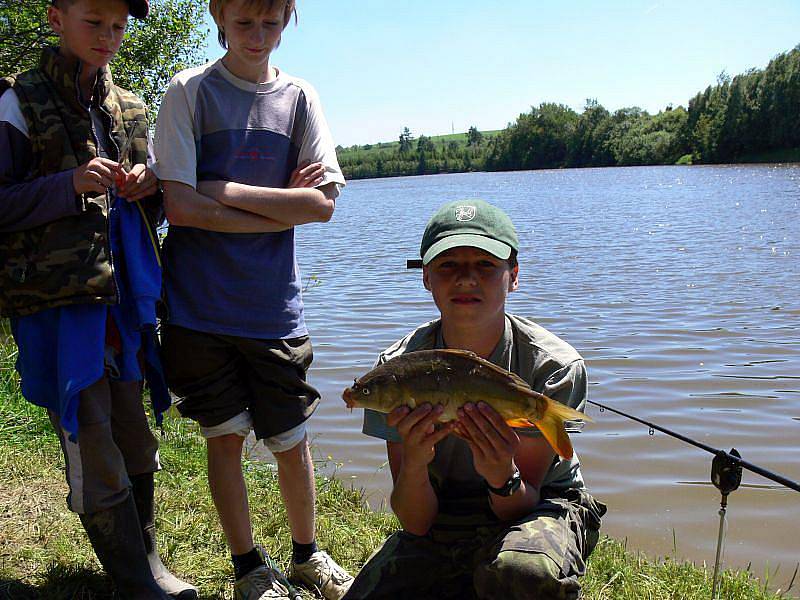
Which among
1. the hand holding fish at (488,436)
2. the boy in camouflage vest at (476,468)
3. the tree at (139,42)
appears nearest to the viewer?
the hand holding fish at (488,436)

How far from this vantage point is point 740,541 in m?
4.61

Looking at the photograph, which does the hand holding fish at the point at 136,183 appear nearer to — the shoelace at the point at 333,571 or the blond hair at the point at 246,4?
the blond hair at the point at 246,4

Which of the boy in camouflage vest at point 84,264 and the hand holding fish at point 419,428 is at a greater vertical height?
the boy in camouflage vest at point 84,264

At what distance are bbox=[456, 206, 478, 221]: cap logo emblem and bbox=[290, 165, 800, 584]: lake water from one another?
8.47 feet

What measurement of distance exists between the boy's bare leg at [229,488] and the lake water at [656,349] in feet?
6.87

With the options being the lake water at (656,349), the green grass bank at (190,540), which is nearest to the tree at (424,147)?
the lake water at (656,349)

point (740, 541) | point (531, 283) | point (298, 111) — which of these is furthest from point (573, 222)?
point (298, 111)

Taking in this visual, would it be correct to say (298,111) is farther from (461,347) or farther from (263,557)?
(263,557)

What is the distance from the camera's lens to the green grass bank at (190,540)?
Answer: 3266mm

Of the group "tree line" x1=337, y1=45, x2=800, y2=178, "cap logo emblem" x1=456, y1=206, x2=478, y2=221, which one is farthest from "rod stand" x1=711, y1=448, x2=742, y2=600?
"tree line" x1=337, y1=45, x2=800, y2=178

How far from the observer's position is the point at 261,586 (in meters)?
3.16

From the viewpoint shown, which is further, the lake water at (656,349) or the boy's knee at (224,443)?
the lake water at (656,349)

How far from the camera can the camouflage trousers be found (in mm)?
2633

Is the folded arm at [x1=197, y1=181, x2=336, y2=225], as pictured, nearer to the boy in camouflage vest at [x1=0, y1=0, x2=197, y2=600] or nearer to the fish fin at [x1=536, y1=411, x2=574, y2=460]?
the boy in camouflage vest at [x1=0, y1=0, x2=197, y2=600]
